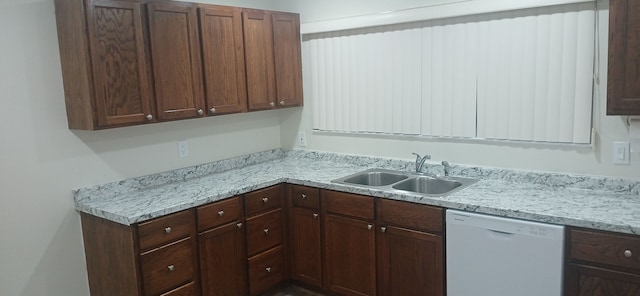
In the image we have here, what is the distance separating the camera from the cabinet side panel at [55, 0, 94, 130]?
2.63 metres

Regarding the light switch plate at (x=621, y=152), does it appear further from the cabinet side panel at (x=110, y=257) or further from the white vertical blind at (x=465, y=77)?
the cabinet side panel at (x=110, y=257)

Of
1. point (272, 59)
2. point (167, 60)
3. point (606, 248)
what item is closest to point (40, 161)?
point (167, 60)

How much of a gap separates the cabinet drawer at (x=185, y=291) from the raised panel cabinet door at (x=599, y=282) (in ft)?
6.73

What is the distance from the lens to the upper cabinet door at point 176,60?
2.97 m

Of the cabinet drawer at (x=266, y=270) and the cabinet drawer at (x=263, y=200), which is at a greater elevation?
the cabinet drawer at (x=263, y=200)

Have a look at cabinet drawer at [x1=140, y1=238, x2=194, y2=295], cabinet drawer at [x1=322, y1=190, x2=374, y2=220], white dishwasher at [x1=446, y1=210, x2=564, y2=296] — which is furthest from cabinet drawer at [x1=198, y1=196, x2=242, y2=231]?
white dishwasher at [x1=446, y1=210, x2=564, y2=296]

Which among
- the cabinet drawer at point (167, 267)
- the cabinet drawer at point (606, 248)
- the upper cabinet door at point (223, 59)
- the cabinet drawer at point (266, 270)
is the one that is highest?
the upper cabinet door at point (223, 59)

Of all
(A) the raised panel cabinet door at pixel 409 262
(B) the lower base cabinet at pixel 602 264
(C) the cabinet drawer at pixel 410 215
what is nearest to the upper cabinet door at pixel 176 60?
(C) the cabinet drawer at pixel 410 215

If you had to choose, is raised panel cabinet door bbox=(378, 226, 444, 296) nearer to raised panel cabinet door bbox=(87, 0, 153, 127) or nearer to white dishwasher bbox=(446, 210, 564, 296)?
white dishwasher bbox=(446, 210, 564, 296)

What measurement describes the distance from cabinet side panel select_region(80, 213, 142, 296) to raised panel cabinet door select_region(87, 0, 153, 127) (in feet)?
2.00

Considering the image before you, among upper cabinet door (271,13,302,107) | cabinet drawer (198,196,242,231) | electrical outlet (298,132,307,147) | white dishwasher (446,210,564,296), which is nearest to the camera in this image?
white dishwasher (446,210,564,296)

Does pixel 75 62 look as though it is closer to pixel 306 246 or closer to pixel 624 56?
pixel 306 246

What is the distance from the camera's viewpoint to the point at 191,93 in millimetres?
3182

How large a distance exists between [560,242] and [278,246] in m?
1.89
